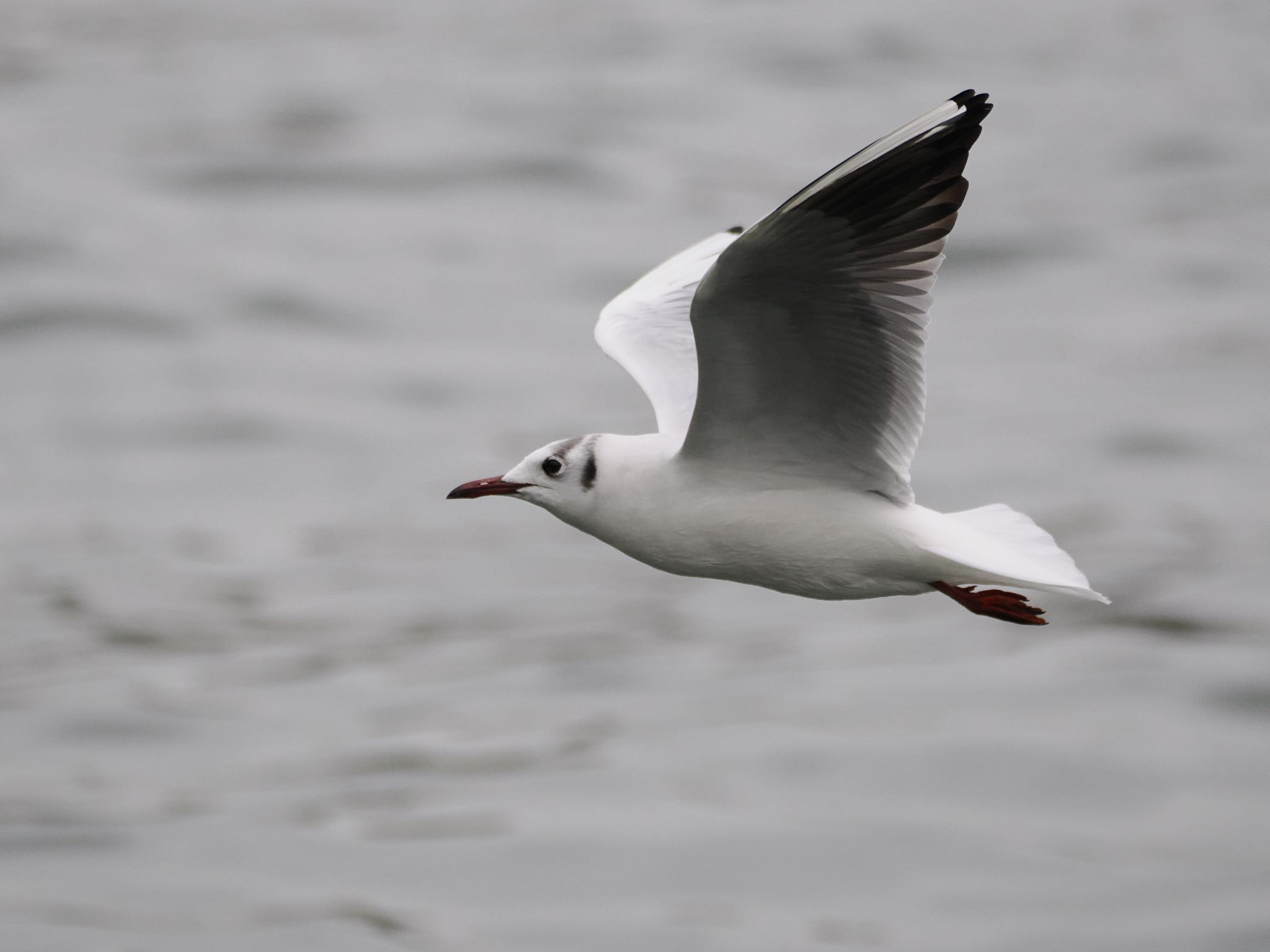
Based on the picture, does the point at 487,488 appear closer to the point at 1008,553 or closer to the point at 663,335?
the point at 663,335

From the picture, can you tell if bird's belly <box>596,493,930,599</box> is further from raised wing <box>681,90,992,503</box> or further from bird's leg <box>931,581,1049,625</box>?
bird's leg <box>931,581,1049,625</box>

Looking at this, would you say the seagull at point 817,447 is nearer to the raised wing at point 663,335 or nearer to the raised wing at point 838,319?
the raised wing at point 838,319

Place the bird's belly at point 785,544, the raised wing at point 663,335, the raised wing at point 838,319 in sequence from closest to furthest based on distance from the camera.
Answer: the raised wing at point 838,319, the bird's belly at point 785,544, the raised wing at point 663,335

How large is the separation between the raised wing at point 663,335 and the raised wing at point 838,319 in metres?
0.72

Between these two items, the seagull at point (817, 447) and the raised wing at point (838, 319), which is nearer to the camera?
the raised wing at point (838, 319)

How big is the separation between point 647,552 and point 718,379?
55 centimetres

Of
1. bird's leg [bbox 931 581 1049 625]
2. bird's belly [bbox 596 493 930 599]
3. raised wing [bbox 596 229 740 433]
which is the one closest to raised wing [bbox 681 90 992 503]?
bird's belly [bbox 596 493 930 599]

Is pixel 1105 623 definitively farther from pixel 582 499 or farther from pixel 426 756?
pixel 582 499

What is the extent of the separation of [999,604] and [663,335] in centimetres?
152

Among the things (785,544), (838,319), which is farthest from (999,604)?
(838,319)

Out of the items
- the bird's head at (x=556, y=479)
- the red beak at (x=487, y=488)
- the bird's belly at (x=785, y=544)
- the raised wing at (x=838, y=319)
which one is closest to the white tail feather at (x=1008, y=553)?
the bird's belly at (x=785, y=544)

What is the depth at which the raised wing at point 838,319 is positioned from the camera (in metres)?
4.89

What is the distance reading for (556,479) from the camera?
5.72m

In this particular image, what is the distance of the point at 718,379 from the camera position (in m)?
5.34
